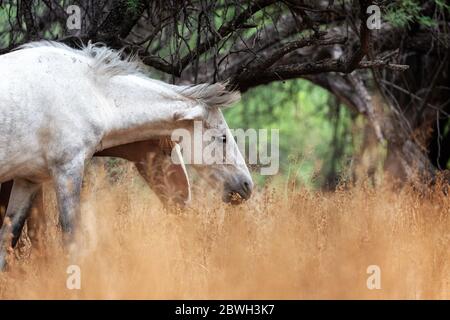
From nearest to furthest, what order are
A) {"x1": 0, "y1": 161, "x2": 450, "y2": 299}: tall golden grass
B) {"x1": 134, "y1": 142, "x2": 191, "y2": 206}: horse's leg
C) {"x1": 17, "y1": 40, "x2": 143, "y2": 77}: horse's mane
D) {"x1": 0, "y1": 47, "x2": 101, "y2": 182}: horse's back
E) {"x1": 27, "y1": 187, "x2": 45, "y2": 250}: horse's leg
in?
{"x1": 0, "y1": 161, "x2": 450, "y2": 299}: tall golden grass < {"x1": 0, "y1": 47, "x2": 101, "y2": 182}: horse's back < {"x1": 17, "y1": 40, "x2": 143, "y2": 77}: horse's mane < {"x1": 27, "y1": 187, "x2": 45, "y2": 250}: horse's leg < {"x1": 134, "y1": 142, "x2": 191, "y2": 206}: horse's leg

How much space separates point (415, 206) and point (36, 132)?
2987mm

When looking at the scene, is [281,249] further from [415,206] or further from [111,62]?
[111,62]

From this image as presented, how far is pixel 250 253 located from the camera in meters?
5.70

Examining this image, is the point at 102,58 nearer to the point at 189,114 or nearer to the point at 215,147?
the point at 189,114

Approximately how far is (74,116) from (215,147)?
129 centimetres

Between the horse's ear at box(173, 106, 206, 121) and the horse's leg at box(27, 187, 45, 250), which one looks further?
the horse's leg at box(27, 187, 45, 250)

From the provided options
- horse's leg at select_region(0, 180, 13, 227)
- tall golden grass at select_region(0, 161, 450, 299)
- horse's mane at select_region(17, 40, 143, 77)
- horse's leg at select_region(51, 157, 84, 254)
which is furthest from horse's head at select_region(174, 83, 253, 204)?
horse's leg at select_region(0, 180, 13, 227)

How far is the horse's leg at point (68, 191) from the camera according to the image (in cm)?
632

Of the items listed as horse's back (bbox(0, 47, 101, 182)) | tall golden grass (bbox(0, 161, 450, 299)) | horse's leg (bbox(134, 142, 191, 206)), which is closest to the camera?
tall golden grass (bbox(0, 161, 450, 299))

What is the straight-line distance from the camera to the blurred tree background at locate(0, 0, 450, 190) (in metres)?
7.39

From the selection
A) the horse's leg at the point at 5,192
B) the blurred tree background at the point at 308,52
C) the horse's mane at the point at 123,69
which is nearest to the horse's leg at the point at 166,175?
the horse's mane at the point at 123,69

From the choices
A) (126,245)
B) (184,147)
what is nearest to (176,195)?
(184,147)

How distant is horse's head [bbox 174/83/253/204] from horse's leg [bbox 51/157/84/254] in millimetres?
1096

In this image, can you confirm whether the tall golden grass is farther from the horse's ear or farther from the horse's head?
the horse's ear
